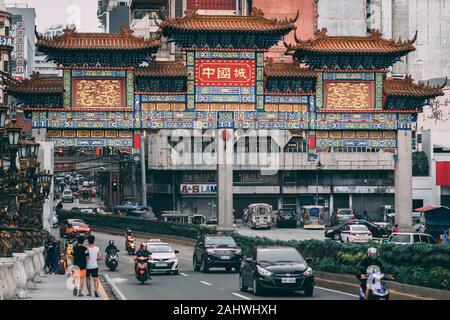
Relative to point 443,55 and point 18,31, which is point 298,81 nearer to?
point 443,55

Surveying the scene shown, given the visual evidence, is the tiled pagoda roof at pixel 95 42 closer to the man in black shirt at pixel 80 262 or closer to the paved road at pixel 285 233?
the paved road at pixel 285 233

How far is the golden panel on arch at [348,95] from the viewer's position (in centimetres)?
5684

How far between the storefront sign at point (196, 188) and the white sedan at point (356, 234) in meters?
34.0

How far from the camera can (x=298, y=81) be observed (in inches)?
2231

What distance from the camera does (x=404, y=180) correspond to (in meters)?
58.5

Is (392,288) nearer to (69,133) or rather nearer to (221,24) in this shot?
(69,133)

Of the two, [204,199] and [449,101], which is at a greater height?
[449,101]

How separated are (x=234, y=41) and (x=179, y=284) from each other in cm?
2092

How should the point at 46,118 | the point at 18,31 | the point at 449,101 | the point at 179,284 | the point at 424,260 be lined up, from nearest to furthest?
the point at 424,260 → the point at 179,284 → the point at 46,118 → the point at 449,101 → the point at 18,31

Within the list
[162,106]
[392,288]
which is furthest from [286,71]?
[392,288]

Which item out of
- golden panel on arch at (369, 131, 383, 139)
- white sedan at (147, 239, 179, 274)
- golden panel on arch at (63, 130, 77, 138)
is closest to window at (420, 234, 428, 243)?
golden panel on arch at (369, 131, 383, 139)


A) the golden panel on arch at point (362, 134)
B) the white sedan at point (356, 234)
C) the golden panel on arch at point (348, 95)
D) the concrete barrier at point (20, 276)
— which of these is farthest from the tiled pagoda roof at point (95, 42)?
the concrete barrier at point (20, 276)

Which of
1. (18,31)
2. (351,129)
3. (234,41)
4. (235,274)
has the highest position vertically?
(18,31)
